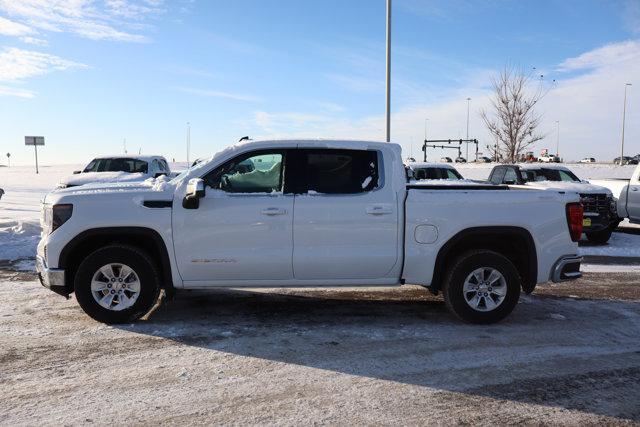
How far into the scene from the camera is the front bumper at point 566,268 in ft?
19.5

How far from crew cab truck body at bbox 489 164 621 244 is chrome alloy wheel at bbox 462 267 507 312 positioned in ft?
18.6

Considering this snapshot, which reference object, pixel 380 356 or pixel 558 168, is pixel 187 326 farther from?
pixel 558 168

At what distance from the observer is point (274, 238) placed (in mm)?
5684

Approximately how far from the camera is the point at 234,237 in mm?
5668

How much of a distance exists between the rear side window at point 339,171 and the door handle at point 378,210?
218 millimetres

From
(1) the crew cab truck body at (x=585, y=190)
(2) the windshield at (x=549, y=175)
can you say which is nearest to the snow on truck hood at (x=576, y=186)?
(1) the crew cab truck body at (x=585, y=190)

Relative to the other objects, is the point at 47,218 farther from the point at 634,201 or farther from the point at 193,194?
the point at 634,201

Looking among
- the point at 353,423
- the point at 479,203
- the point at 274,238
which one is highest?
the point at 479,203

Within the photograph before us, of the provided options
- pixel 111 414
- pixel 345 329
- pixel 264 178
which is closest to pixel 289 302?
pixel 345 329

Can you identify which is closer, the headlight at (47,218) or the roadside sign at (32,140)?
the headlight at (47,218)

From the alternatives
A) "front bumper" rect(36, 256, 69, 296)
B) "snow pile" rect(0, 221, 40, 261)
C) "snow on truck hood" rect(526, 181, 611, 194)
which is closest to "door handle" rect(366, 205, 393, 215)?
"front bumper" rect(36, 256, 69, 296)

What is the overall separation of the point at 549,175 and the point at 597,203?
2236 mm

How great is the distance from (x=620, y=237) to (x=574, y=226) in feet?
31.1

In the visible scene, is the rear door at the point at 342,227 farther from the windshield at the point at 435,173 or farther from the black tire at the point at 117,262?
the windshield at the point at 435,173
